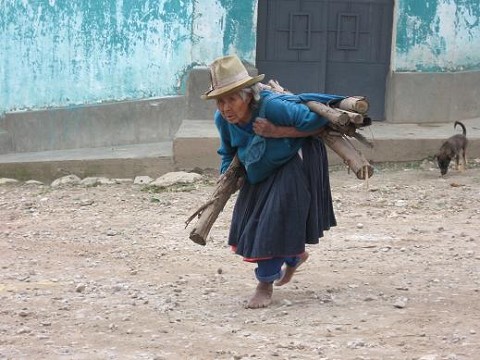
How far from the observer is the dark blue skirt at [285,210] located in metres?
4.87

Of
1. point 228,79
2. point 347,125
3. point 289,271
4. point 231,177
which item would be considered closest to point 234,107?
point 228,79

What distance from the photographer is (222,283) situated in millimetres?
5629

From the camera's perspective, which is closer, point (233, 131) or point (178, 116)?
point (233, 131)

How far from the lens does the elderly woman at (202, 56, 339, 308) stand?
4793 millimetres

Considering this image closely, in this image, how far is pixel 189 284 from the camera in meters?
5.61

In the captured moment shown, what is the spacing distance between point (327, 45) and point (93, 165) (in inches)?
120

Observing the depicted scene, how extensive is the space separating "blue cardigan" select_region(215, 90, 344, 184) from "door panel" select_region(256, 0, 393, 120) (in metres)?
5.34

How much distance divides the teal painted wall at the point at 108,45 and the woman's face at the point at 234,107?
517cm

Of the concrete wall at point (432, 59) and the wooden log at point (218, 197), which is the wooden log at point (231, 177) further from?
the concrete wall at point (432, 59)

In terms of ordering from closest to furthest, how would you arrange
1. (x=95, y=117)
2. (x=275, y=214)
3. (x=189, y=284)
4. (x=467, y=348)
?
(x=467, y=348), (x=275, y=214), (x=189, y=284), (x=95, y=117)

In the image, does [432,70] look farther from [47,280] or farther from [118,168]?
[47,280]

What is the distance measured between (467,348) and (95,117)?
656 centimetres

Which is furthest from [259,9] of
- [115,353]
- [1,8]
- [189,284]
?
[115,353]

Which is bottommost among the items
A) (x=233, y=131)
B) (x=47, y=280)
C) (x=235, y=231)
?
(x=47, y=280)
